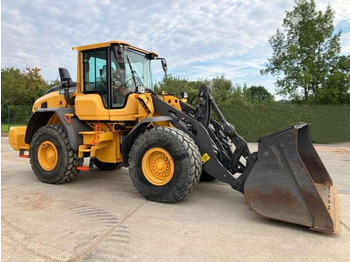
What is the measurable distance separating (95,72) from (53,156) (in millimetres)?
1812

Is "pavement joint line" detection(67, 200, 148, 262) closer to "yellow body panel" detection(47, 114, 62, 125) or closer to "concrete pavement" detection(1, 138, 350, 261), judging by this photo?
"concrete pavement" detection(1, 138, 350, 261)

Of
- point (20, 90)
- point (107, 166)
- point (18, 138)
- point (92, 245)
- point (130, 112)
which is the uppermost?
point (20, 90)

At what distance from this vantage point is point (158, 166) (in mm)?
4531

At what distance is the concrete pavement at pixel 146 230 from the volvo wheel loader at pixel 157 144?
283 mm

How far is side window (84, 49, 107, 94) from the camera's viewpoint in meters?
5.39

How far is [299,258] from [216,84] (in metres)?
26.3

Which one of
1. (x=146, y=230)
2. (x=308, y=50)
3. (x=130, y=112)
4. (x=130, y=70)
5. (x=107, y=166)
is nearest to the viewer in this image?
(x=146, y=230)

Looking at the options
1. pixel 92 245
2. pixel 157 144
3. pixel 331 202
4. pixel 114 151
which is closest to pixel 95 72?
pixel 114 151

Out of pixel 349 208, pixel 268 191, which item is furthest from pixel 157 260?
pixel 349 208

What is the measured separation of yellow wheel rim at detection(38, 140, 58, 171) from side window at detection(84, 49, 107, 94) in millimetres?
1297

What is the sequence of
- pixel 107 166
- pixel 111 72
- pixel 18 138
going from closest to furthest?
pixel 111 72
pixel 18 138
pixel 107 166

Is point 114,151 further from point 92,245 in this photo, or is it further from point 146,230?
point 92,245

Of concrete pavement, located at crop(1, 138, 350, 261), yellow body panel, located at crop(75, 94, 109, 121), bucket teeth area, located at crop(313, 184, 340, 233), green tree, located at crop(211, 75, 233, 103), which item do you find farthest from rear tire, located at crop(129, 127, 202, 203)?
green tree, located at crop(211, 75, 233, 103)

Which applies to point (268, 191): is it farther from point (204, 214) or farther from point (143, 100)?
point (143, 100)
